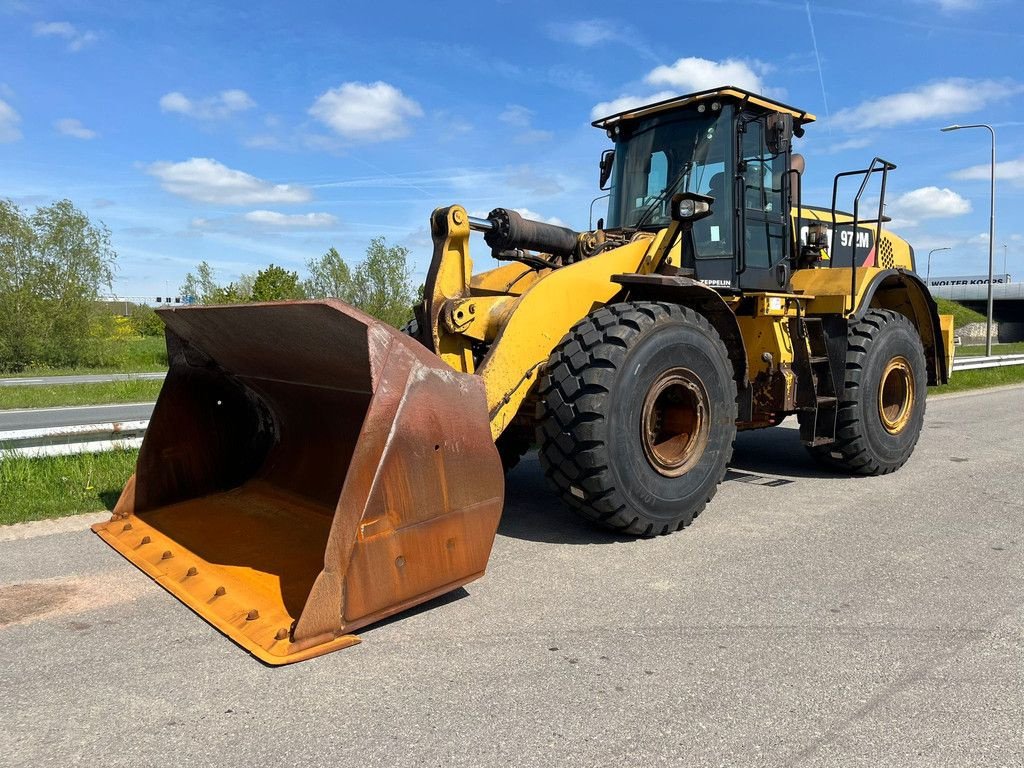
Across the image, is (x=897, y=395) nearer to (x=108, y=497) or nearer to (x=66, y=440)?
(x=108, y=497)

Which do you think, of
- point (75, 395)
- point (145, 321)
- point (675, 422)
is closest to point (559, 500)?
point (675, 422)

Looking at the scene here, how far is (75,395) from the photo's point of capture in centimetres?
1578

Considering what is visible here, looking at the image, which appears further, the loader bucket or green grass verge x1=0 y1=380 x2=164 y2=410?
green grass verge x1=0 y1=380 x2=164 y2=410

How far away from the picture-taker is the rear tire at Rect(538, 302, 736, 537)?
4.21 metres

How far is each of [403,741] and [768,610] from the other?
6.19 ft

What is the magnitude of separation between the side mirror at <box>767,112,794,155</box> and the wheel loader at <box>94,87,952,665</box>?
2 cm

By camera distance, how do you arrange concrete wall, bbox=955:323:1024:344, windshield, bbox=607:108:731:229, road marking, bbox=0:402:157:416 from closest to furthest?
windshield, bbox=607:108:731:229, road marking, bbox=0:402:157:416, concrete wall, bbox=955:323:1024:344

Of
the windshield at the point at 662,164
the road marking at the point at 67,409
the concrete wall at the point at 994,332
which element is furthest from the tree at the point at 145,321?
the concrete wall at the point at 994,332

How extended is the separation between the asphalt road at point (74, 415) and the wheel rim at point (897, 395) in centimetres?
1021

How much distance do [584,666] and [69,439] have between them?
5303 mm

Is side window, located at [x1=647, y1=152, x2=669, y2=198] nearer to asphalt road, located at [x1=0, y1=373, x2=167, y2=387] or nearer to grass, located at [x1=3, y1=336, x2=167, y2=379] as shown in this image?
asphalt road, located at [x1=0, y1=373, x2=167, y2=387]

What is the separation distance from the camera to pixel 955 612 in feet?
11.8

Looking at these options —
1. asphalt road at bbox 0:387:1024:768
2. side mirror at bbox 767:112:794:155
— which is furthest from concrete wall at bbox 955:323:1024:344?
asphalt road at bbox 0:387:1024:768

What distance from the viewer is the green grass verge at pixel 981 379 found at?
14.6m
